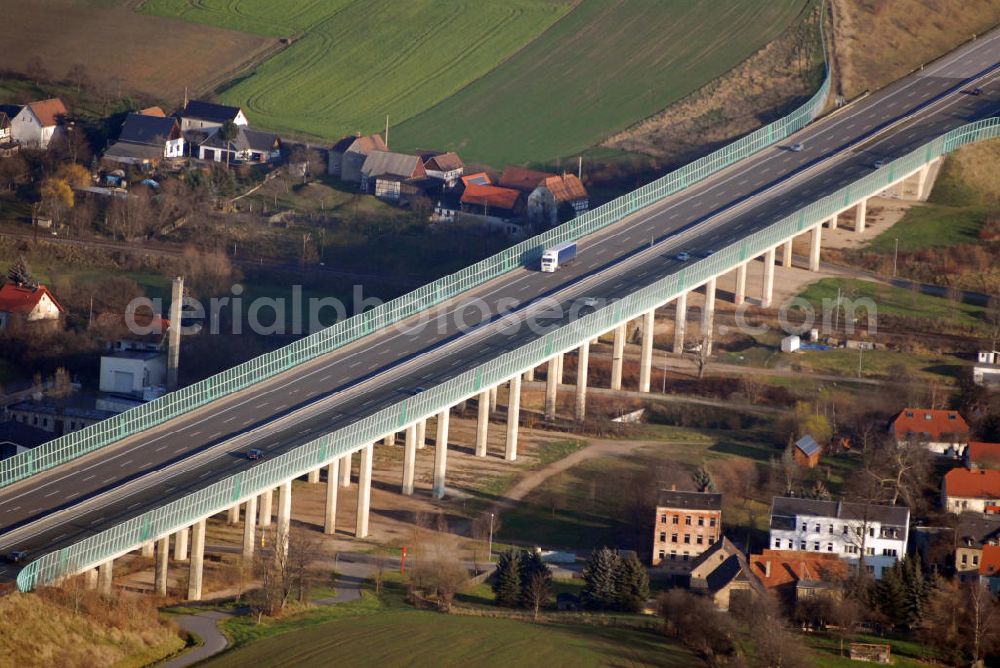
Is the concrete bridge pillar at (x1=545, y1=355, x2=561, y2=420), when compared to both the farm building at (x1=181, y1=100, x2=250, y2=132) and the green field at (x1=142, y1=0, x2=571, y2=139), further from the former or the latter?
the farm building at (x1=181, y1=100, x2=250, y2=132)

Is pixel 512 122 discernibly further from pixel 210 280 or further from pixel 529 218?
pixel 210 280

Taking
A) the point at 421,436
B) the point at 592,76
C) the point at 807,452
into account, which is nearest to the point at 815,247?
the point at 807,452

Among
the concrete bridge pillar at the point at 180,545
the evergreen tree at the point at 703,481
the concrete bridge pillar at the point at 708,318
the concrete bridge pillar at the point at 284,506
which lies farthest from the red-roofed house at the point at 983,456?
the concrete bridge pillar at the point at 180,545

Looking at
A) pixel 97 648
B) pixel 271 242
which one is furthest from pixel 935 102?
pixel 97 648

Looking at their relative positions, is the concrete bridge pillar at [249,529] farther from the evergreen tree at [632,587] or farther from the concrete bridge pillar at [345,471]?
the evergreen tree at [632,587]

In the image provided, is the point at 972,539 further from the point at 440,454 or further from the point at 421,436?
the point at 421,436
